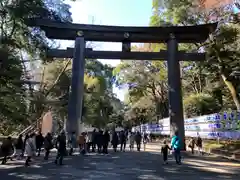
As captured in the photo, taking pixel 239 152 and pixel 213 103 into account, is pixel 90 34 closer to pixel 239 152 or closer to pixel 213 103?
pixel 239 152

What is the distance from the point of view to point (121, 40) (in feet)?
56.8

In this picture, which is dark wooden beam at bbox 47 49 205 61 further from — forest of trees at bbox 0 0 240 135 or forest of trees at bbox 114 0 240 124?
forest of trees at bbox 114 0 240 124

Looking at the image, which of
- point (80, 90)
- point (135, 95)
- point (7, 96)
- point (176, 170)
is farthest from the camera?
point (135, 95)

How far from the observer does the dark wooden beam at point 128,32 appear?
16609 millimetres

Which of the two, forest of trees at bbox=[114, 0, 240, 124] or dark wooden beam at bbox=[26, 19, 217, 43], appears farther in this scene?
forest of trees at bbox=[114, 0, 240, 124]

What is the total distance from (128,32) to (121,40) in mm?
700

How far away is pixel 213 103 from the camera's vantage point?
25766 millimetres

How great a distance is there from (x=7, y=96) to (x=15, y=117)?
3.90ft

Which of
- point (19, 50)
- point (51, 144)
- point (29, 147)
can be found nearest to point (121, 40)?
point (19, 50)

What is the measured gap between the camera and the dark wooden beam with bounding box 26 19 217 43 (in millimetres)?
16609

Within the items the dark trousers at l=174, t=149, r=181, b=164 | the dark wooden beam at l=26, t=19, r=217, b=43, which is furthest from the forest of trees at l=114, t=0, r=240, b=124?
the dark trousers at l=174, t=149, r=181, b=164

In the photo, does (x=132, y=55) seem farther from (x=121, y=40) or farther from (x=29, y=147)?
(x=29, y=147)

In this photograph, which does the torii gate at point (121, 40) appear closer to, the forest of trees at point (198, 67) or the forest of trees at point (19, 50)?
the forest of trees at point (19, 50)

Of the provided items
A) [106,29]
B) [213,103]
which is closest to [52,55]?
[106,29]
